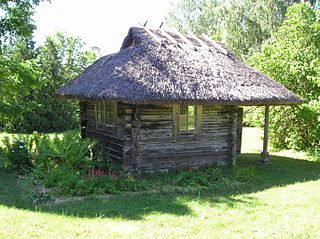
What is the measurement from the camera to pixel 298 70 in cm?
1549

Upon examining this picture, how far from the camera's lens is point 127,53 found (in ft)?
42.6

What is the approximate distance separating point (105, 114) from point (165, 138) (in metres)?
2.79

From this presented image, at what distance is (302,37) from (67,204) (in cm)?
1254

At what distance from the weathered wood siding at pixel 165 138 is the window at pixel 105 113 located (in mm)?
316

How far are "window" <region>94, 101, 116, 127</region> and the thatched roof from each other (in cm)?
95

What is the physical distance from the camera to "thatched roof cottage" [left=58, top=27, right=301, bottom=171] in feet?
34.3

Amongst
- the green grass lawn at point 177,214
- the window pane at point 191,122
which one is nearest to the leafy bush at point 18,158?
the green grass lawn at point 177,214

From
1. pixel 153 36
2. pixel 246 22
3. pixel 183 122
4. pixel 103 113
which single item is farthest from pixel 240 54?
pixel 183 122

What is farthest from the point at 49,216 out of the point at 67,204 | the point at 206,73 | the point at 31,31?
the point at 31,31

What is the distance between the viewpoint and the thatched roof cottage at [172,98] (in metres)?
10.5

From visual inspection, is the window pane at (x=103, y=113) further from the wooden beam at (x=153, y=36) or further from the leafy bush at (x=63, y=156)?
the wooden beam at (x=153, y=36)

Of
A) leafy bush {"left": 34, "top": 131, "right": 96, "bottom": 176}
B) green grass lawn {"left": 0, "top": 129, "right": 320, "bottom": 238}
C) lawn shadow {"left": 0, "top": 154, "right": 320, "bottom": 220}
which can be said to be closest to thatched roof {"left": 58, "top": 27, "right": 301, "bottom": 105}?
leafy bush {"left": 34, "top": 131, "right": 96, "bottom": 176}

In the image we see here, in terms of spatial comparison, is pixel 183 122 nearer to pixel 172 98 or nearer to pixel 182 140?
pixel 182 140

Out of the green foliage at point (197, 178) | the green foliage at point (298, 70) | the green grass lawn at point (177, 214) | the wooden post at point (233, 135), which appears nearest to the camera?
the green grass lawn at point (177, 214)
